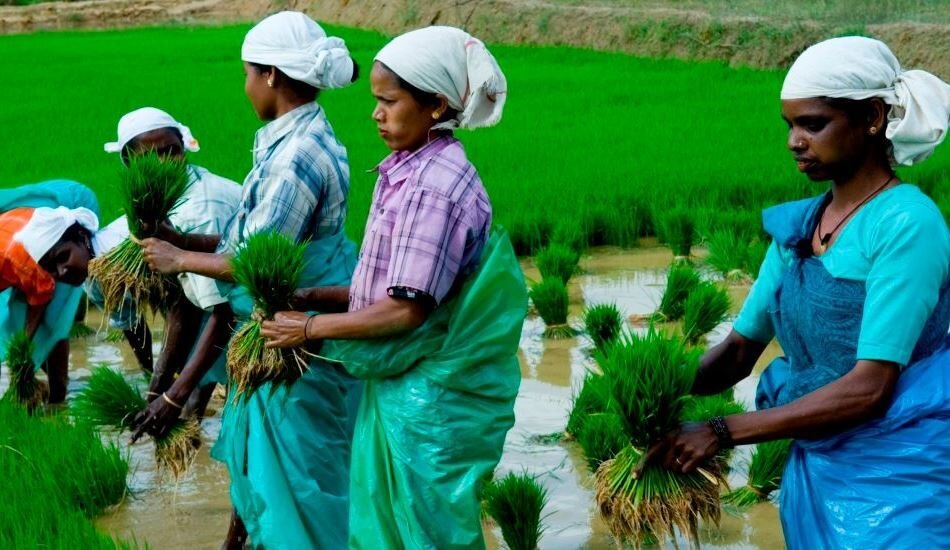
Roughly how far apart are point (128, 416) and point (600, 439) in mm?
1415

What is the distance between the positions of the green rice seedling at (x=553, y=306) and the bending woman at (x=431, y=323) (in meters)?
3.10

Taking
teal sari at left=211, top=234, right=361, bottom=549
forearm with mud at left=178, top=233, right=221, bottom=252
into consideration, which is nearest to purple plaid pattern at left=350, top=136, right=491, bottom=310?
teal sari at left=211, top=234, right=361, bottom=549

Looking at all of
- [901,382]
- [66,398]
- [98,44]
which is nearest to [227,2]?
[98,44]

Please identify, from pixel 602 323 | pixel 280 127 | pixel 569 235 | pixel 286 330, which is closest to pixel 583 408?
pixel 602 323

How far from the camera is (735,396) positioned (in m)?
5.50

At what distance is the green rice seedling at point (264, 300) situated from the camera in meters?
3.27

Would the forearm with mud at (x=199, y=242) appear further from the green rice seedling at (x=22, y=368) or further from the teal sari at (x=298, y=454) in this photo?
the green rice seedling at (x=22, y=368)

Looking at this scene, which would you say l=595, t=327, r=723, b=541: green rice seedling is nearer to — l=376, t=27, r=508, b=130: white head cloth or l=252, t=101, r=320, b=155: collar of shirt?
l=376, t=27, r=508, b=130: white head cloth

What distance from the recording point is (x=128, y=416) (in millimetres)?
4309

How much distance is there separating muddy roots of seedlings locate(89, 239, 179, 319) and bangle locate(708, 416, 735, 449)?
1.87 meters

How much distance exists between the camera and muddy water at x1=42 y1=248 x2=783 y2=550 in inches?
164

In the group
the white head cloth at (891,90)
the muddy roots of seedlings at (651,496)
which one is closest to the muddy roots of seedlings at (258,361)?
the muddy roots of seedlings at (651,496)

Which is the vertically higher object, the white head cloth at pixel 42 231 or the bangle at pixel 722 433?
the bangle at pixel 722 433

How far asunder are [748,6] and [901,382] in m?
15.7
